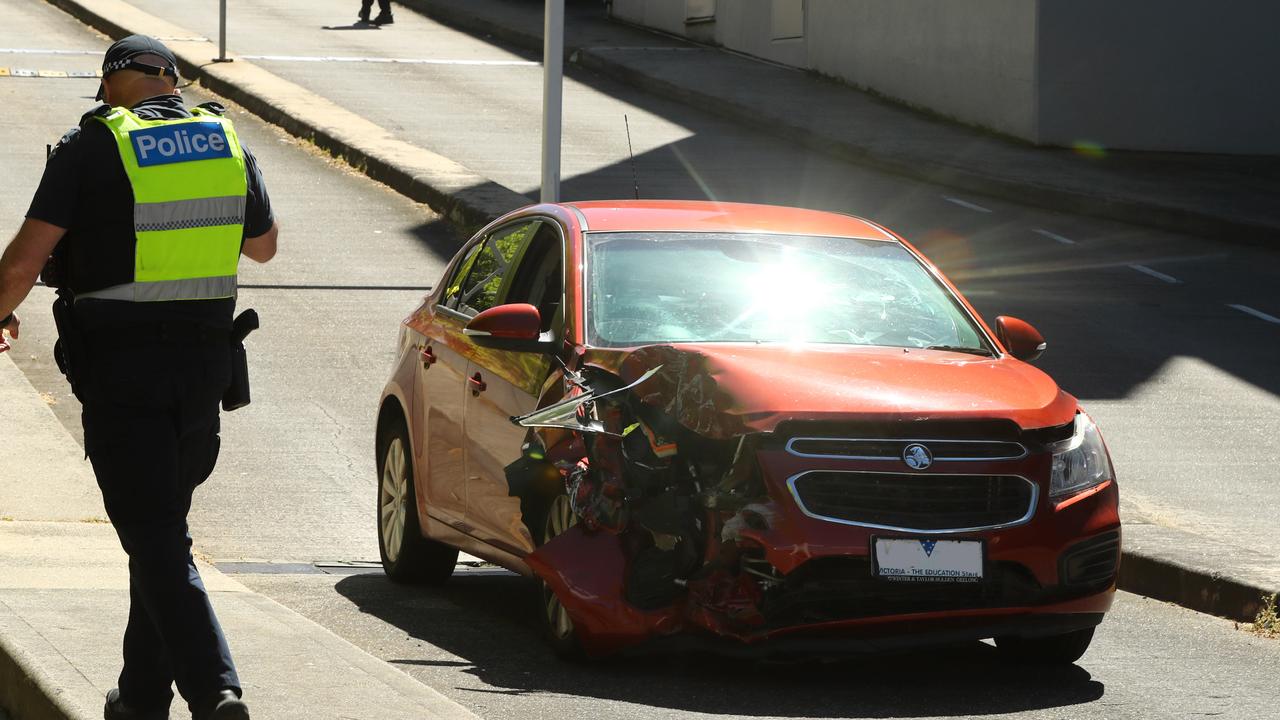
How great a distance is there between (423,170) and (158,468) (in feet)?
51.2

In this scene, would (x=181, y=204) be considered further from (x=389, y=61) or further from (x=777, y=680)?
(x=389, y=61)

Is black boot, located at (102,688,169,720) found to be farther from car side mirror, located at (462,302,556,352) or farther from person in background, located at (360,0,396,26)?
person in background, located at (360,0,396,26)

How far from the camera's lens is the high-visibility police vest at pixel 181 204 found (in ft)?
17.3

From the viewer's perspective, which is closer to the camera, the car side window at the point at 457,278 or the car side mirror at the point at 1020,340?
the car side mirror at the point at 1020,340

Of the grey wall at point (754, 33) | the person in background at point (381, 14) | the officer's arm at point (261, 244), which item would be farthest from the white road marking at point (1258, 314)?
the person in background at point (381, 14)

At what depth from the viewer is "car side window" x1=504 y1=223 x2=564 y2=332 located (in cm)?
771

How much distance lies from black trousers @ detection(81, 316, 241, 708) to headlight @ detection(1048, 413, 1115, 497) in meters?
2.85

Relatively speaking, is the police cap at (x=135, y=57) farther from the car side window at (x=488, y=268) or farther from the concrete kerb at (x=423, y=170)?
the concrete kerb at (x=423, y=170)

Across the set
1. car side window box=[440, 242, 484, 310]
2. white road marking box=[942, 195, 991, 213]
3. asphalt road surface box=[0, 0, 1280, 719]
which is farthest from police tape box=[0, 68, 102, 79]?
car side window box=[440, 242, 484, 310]

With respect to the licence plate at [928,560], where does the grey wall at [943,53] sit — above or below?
below

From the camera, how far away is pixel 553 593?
6.86 metres

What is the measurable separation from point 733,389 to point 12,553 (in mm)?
3249

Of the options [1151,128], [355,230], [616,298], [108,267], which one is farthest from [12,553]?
[1151,128]

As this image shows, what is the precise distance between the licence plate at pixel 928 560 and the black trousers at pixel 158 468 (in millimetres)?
2150
